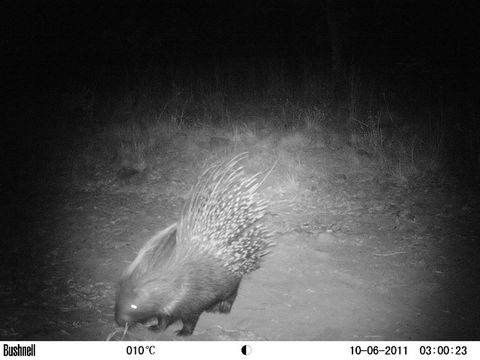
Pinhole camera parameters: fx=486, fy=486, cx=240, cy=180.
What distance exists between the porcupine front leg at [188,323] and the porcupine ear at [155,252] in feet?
1.44

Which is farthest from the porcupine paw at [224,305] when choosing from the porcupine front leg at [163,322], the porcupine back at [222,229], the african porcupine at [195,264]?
the porcupine front leg at [163,322]

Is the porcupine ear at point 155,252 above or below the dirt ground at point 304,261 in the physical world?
above

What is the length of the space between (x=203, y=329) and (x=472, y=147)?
4741 millimetres

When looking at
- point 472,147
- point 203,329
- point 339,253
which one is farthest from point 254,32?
point 203,329

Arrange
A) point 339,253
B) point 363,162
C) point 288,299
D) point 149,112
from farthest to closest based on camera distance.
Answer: point 149,112 < point 363,162 < point 339,253 < point 288,299

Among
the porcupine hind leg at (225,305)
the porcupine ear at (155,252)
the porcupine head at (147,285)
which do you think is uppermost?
the porcupine ear at (155,252)

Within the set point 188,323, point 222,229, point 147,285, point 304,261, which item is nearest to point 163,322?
point 188,323

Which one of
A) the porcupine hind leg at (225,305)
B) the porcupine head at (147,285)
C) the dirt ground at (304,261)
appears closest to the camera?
the porcupine head at (147,285)

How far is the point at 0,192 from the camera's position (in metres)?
5.46

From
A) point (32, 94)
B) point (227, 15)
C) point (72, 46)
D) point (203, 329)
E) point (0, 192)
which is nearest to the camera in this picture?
point (203, 329)

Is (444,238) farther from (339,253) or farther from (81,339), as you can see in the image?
(81,339)

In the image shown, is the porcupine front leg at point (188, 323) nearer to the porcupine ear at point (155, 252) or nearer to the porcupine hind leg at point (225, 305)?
the porcupine hind leg at point (225, 305)

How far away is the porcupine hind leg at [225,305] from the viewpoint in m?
3.37

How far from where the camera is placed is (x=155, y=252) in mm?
3049
